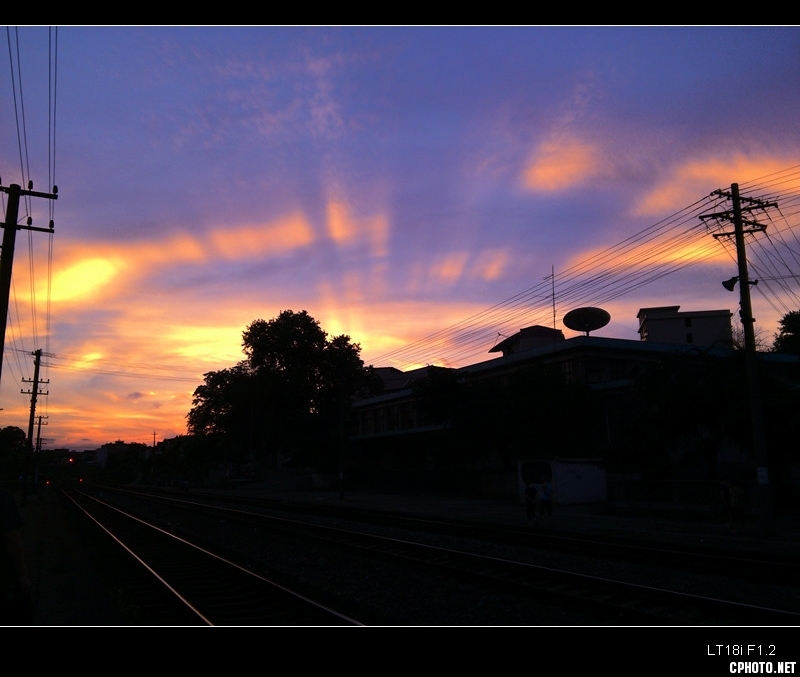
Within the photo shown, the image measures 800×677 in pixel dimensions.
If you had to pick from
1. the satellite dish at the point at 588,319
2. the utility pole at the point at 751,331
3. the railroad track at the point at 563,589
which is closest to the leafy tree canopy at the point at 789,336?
the satellite dish at the point at 588,319

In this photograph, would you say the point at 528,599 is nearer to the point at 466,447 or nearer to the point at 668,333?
the point at 466,447

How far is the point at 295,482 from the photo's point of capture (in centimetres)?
7075

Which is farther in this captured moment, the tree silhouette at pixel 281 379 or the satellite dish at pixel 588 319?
the tree silhouette at pixel 281 379

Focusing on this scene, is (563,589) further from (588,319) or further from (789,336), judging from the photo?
(789,336)

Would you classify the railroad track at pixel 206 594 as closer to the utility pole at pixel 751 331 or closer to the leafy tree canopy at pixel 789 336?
the utility pole at pixel 751 331

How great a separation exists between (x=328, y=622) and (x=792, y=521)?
23071 millimetres

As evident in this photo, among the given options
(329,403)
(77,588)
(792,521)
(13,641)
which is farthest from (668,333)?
(13,641)

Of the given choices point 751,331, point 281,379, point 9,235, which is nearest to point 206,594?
point 9,235

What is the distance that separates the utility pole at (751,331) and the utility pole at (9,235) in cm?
2382

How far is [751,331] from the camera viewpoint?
23062mm

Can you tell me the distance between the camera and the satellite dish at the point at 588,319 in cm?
5525

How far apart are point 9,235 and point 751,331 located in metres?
24.8

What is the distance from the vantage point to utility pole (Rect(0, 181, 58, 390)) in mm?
16953

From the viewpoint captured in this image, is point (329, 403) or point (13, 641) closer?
point (13, 641)
